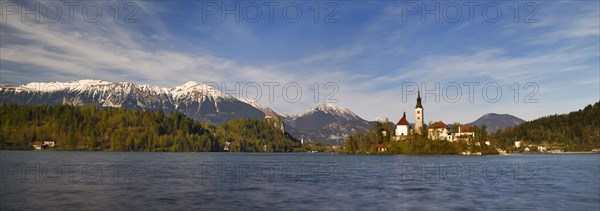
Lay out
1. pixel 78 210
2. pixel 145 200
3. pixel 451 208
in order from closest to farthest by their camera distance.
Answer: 1. pixel 78 210
2. pixel 451 208
3. pixel 145 200

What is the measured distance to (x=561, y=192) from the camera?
48875 mm

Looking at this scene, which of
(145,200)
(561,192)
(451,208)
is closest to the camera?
(451,208)

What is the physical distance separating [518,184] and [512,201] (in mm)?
18288

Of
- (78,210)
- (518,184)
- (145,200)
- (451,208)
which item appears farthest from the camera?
(518,184)

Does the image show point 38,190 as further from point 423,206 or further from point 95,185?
point 423,206

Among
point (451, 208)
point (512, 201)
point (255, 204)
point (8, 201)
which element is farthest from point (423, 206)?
point (8, 201)

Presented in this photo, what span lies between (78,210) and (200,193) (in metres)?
13.2

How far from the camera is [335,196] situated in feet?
143

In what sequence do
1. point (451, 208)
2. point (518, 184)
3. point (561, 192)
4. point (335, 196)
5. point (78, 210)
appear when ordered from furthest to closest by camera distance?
1. point (518, 184)
2. point (561, 192)
3. point (335, 196)
4. point (451, 208)
5. point (78, 210)

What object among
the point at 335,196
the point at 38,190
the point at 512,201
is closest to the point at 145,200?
the point at 38,190

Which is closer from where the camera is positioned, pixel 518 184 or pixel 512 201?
pixel 512 201

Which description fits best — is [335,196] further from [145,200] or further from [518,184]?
[518,184]

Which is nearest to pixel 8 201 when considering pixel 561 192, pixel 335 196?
pixel 335 196

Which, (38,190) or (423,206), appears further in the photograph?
(38,190)
